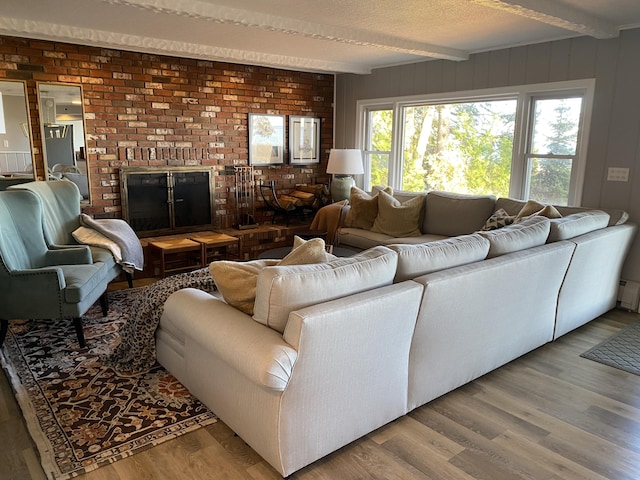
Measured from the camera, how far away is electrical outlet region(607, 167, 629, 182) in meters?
4.01

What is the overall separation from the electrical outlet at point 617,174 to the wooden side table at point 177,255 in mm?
3864

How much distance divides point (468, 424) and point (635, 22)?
11.2 ft

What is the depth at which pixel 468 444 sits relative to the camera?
2.22m

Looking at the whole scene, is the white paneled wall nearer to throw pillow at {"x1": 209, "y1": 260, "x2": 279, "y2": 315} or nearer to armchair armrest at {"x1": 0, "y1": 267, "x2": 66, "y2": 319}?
throw pillow at {"x1": 209, "y1": 260, "x2": 279, "y2": 315}

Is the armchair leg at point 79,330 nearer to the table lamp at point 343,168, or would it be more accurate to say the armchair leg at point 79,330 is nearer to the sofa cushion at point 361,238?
the sofa cushion at point 361,238

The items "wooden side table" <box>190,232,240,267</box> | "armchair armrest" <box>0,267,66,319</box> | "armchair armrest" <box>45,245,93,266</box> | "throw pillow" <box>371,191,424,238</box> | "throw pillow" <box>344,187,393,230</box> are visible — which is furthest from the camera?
"throw pillow" <box>344,187,393,230</box>

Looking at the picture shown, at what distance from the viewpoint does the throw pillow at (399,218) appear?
15.8 feet

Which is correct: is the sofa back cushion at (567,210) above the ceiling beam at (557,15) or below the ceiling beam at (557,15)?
below

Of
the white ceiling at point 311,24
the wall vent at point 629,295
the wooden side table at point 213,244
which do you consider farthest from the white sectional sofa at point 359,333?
the wooden side table at point 213,244

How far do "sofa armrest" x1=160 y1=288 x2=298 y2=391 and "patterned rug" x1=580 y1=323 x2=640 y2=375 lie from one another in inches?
93.4

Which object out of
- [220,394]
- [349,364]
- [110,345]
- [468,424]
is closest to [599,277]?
[468,424]

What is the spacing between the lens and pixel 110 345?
323 cm

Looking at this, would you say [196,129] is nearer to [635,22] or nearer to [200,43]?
[200,43]

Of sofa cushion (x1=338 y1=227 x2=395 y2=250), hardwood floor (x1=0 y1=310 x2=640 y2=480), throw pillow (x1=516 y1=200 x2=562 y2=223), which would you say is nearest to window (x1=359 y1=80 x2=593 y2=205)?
throw pillow (x1=516 y1=200 x2=562 y2=223)
